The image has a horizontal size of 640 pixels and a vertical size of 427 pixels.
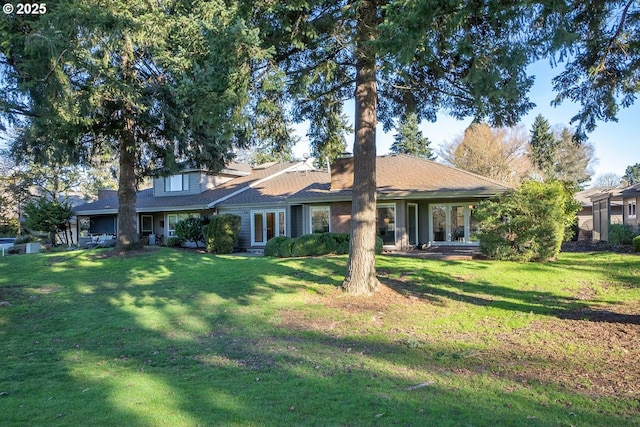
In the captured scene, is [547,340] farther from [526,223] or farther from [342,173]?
[342,173]

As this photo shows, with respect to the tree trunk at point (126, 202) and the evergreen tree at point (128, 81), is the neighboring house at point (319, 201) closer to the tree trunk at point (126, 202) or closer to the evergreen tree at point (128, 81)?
the evergreen tree at point (128, 81)

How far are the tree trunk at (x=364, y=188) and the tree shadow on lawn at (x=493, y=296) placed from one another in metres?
1.05

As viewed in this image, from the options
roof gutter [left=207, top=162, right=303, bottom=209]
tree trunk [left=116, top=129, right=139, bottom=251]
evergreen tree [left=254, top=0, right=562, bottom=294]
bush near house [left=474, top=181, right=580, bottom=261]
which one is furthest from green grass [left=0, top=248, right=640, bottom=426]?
roof gutter [left=207, top=162, right=303, bottom=209]

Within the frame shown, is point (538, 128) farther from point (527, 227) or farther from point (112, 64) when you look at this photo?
point (112, 64)

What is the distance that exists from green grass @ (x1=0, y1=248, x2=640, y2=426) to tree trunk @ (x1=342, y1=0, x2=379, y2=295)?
1.59ft

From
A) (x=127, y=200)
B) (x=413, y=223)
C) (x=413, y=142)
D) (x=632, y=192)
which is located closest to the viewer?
(x=127, y=200)

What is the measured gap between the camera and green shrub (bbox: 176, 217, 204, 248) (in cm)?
2381

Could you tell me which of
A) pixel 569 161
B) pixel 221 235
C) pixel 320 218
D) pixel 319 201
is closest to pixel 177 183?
pixel 221 235

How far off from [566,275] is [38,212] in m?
28.0

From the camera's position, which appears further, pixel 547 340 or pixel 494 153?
pixel 494 153

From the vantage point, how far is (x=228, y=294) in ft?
34.2

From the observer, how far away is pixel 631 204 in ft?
81.8

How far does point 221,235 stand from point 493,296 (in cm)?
1419

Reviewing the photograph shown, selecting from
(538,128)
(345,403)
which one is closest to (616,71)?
(345,403)
